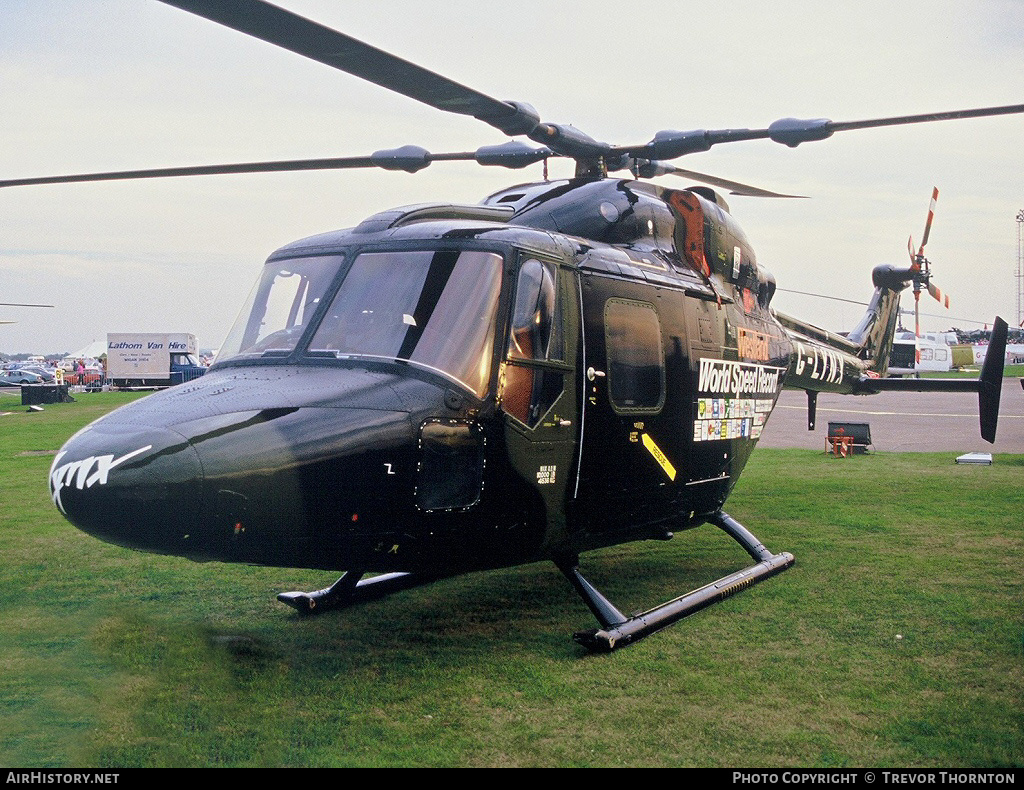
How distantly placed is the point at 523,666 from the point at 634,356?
233 centimetres

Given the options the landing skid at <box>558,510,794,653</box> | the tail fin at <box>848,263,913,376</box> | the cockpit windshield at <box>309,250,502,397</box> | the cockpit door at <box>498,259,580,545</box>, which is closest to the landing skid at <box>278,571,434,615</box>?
the landing skid at <box>558,510,794,653</box>

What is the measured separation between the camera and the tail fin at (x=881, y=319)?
40.3 ft

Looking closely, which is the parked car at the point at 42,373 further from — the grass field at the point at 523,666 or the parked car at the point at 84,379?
the grass field at the point at 523,666

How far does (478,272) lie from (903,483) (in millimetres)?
10163

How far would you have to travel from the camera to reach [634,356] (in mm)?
6812

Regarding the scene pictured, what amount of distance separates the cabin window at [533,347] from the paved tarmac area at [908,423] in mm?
12994

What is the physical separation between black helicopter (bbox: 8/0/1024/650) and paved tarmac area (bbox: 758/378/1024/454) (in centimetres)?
1141

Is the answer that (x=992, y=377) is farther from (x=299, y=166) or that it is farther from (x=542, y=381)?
(x=299, y=166)

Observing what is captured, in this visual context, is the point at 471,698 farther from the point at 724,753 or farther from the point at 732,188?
the point at 732,188

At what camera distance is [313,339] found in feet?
18.5

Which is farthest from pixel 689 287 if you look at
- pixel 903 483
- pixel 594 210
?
pixel 903 483

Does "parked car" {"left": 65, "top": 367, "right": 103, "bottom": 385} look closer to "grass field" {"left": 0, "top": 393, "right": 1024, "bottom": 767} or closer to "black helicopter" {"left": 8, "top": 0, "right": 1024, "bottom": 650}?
"grass field" {"left": 0, "top": 393, "right": 1024, "bottom": 767}

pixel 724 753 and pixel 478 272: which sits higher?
pixel 478 272
